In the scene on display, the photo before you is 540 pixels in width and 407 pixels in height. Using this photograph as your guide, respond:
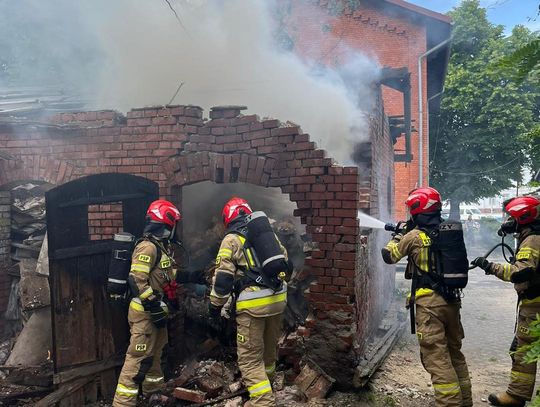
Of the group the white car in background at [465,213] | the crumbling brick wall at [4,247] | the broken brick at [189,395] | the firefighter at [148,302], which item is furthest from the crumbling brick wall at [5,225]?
the white car in background at [465,213]

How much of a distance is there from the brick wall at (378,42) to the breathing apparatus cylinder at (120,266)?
13941 millimetres

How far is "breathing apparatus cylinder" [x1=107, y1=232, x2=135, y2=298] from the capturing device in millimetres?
4066

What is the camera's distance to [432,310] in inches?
156

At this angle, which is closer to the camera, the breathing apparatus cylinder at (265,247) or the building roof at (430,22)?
the breathing apparatus cylinder at (265,247)

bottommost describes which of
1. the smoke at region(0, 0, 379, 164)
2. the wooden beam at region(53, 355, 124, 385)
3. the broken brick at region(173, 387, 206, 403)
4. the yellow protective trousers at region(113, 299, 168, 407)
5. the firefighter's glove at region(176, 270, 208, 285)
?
the broken brick at region(173, 387, 206, 403)

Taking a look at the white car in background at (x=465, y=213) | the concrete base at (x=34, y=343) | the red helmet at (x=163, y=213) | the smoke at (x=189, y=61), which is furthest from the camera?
the white car in background at (x=465, y=213)

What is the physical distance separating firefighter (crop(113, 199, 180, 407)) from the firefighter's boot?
336 cm

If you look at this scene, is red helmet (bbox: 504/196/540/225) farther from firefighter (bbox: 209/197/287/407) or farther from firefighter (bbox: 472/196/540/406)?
firefighter (bbox: 209/197/287/407)

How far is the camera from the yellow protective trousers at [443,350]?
150 inches

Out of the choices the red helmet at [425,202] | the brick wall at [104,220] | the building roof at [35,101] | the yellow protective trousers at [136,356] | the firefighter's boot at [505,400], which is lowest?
the firefighter's boot at [505,400]

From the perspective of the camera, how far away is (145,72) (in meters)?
7.26

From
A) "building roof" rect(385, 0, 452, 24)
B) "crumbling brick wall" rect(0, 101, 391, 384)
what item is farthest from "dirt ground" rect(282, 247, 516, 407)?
"building roof" rect(385, 0, 452, 24)

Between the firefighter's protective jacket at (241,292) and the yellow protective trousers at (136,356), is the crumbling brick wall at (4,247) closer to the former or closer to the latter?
the yellow protective trousers at (136,356)

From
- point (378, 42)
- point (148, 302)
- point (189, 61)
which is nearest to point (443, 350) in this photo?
point (148, 302)
